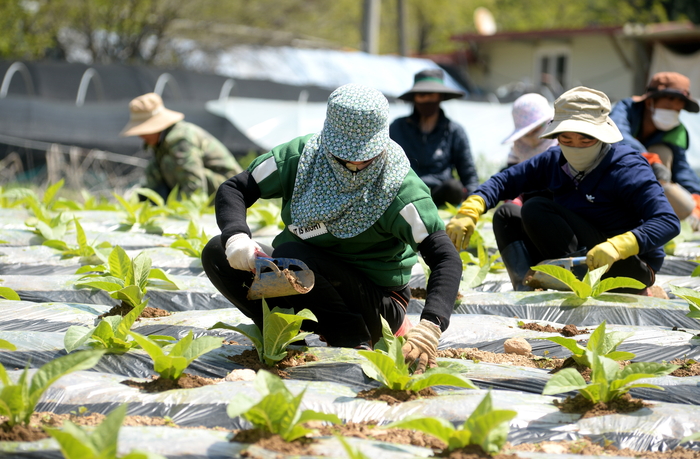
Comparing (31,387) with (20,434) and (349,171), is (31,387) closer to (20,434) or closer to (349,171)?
(20,434)

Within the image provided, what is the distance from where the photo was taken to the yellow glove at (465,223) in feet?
9.87

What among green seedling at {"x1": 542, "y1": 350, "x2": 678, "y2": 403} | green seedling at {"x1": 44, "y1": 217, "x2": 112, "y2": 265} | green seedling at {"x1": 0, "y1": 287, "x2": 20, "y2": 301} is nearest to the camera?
green seedling at {"x1": 542, "y1": 350, "x2": 678, "y2": 403}

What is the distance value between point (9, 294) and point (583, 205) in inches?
94.1

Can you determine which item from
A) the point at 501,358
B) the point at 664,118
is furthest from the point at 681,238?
the point at 501,358

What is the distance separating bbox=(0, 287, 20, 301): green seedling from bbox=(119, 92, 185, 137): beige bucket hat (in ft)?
8.87

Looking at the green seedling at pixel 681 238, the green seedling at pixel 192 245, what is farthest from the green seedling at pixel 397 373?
the green seedling at pixel 681 238

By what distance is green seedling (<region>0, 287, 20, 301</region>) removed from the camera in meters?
2.85

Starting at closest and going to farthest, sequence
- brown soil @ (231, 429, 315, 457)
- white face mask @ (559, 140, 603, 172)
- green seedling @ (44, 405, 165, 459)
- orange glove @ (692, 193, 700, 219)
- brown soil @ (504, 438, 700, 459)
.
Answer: green seedling @ (44, 405, 165, 459) < brown soil @ (231, 429, 315, 457) < brown soil @ (504, 438, 700, 459) < white face mask @ (559, 140, 603, 172) < orange glove @ (692, 193, 700, 219)

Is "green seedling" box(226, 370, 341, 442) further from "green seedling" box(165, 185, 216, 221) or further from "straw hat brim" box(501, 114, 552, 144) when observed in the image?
"green seedling" box(165, 185, 216, 221)

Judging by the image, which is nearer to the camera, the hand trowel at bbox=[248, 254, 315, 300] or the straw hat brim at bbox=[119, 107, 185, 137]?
the hand trowel at bbox=[248, 254, 315, 300]

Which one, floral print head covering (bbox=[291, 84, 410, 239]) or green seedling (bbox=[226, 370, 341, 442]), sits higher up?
floral print head covering (bbox=[291, 84, 410, 239])

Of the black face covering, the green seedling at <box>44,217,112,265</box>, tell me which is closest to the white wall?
the black face covering

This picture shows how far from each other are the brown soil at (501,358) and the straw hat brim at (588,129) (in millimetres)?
963

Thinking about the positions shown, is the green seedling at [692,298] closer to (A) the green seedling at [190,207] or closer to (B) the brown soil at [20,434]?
(B) the brown soil at [20,434]
